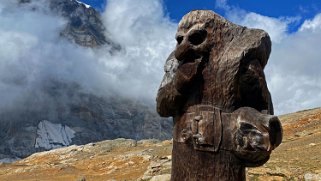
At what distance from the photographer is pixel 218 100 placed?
549 cm

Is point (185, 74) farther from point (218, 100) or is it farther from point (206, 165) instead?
point (206, 165)

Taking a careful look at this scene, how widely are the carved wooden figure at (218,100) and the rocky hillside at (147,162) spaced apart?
11.3 m

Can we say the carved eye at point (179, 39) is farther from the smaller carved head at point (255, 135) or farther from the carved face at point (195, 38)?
the smaller carved head at point (255, 135)

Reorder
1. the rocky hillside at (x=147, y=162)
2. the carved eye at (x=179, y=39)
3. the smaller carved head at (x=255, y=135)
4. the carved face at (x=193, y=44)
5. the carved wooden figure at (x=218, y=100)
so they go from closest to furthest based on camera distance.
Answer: the smaller carved head at (x=255, y=135) < the carved wooden figure at (x=218, y=100) < the carved face at (x=193, y=44) < the carved eye at (x=179, y=39) < the rocky hillside at (x=147, y=162)

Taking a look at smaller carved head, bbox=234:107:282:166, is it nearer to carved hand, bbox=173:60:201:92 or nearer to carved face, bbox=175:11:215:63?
carved hand, bbox=173:60:201:92

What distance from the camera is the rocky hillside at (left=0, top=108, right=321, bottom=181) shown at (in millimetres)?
17406

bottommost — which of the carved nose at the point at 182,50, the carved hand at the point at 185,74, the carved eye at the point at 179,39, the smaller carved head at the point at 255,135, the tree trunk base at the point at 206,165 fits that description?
the tree trunk base at the point at 206,165

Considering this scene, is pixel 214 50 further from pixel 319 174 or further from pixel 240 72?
pixel 319 174

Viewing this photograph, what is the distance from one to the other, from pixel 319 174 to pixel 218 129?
40.1 feet

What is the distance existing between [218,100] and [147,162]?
98.8ft

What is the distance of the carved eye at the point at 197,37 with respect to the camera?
562 centimetres

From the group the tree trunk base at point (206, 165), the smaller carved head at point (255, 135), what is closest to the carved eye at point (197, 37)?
the smaller carved head at point (255, 135)

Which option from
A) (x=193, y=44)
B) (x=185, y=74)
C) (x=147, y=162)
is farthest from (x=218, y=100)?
(x=147, y=162)

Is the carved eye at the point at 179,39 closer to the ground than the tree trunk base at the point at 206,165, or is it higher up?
higher up
